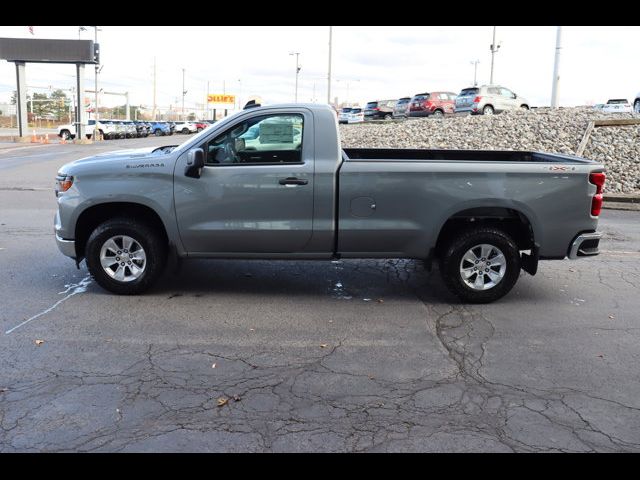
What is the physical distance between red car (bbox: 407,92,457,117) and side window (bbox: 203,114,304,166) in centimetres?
2997

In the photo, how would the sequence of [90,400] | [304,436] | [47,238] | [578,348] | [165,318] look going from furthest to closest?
[47,238], [165,318], [578,348], [90,400], [304,436]

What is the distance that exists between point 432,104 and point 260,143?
30608mm

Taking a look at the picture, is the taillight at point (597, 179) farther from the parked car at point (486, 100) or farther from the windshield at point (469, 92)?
the windshield at point (469, 92)

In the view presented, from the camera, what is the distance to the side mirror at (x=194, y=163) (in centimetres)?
592

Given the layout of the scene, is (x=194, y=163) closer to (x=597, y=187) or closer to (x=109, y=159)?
(x=109, y=159)

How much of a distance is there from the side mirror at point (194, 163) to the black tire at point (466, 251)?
2.65 m

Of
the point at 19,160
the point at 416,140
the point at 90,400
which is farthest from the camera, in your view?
the point at 19,160

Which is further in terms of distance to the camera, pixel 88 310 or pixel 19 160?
pixel 19 160

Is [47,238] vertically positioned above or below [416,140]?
below

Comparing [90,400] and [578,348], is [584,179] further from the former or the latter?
[90,400]

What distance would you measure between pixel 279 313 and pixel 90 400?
2256 mm

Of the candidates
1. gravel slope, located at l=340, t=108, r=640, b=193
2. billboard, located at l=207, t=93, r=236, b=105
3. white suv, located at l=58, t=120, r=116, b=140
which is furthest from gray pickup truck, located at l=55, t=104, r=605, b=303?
billboard, located at l=207, t=93, r=236, b=105

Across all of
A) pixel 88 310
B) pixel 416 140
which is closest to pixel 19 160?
pixel 416 140

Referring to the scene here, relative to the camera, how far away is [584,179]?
6074mm
